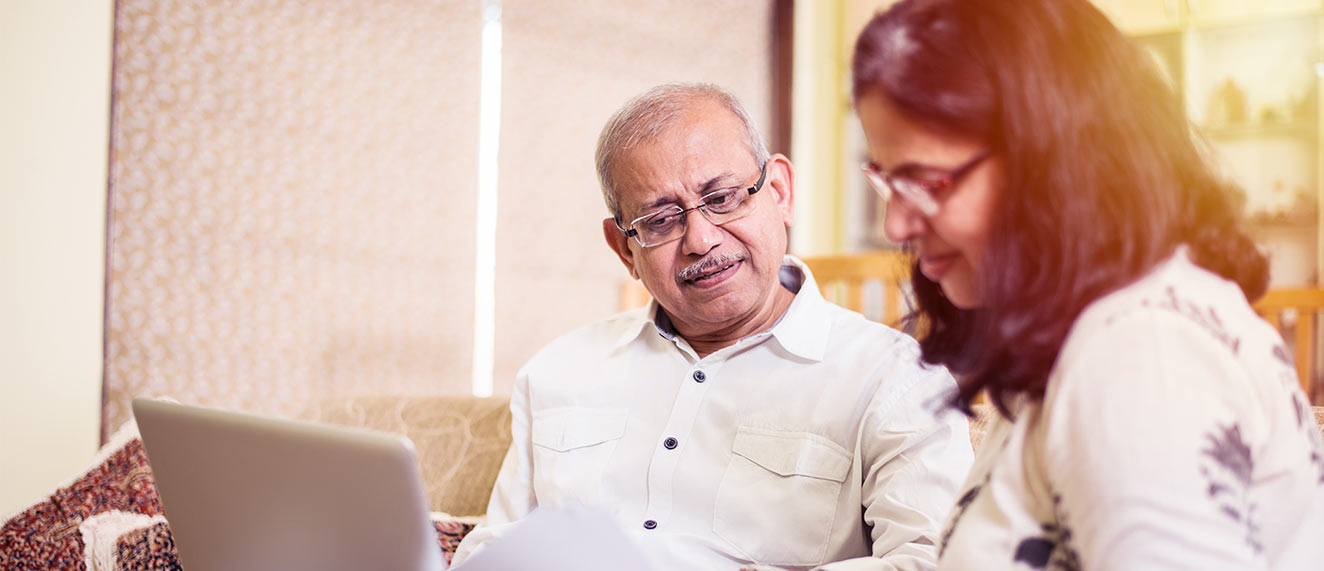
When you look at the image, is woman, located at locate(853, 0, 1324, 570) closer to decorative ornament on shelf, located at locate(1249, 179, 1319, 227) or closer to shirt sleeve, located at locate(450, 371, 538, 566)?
shirt sleeve, located at locate(450, 371, 538, 566)

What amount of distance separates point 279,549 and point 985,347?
2.40ft

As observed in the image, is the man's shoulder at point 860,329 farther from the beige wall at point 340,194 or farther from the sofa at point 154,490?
the beige wall at point 340,194

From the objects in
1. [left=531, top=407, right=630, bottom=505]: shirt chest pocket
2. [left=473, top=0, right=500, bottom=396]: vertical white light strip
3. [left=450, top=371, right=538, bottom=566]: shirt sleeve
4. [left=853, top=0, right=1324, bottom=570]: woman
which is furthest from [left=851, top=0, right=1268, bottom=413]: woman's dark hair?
[left=473, top=0, right=500, bottom=396]: vertical white light strip

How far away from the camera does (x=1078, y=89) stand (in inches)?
26.5

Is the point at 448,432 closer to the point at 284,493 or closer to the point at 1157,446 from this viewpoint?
the point at 284,493

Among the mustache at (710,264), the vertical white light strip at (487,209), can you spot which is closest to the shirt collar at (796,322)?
the mustache at (710,264)

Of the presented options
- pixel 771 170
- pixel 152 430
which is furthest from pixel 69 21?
pixel 771 170

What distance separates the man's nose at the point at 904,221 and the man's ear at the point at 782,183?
697mm

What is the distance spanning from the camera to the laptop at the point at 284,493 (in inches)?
34.8

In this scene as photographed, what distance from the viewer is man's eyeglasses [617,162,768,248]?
1.39 metres

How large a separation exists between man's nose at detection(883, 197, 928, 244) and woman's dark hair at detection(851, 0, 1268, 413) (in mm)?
67

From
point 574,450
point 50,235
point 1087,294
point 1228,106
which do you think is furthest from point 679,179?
point 1228,106

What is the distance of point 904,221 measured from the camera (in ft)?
2.50

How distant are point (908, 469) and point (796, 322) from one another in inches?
11.8
